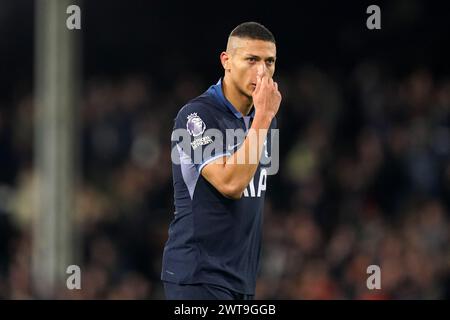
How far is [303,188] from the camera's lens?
11.7m

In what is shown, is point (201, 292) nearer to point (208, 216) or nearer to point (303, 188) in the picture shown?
point (208, 216)

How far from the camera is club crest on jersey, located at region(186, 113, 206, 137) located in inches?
212

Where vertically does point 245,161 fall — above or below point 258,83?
below

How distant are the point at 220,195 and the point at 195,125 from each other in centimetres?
35

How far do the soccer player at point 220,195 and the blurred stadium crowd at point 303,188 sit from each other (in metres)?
4.72

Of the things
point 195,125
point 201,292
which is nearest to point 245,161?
point 195,125

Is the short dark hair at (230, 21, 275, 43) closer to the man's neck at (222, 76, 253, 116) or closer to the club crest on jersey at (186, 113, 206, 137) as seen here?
the man's neck at (222, 76, 253, 116)

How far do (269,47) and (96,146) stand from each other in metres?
7.41

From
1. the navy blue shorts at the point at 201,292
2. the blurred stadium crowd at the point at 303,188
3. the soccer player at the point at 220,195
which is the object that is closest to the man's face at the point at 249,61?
the soccer player at the point at 220,195

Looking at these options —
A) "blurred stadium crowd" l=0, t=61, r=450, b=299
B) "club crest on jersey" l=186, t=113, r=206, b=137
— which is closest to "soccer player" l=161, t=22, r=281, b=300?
"club crest on jersey" l=186, t=113, r=206, b=137

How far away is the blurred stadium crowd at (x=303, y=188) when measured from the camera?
10.5m

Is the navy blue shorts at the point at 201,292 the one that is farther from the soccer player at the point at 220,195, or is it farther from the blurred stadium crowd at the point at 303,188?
the blurred stadium crowd at the point at 303,188

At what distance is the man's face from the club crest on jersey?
266 mm

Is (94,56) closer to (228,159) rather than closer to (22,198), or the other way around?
(22,198)
